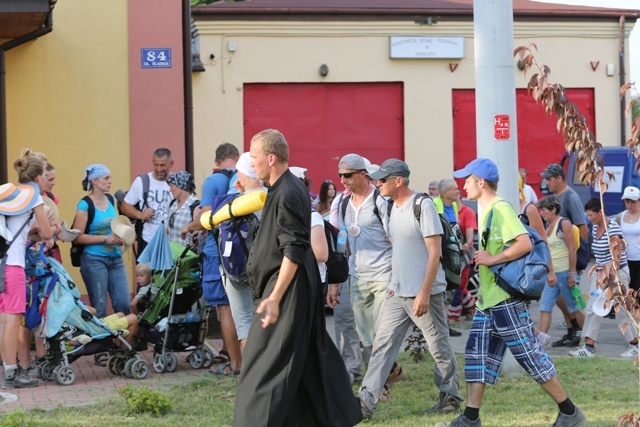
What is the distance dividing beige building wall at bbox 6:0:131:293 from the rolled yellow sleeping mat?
4.82 m

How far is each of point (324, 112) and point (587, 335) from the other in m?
14.0

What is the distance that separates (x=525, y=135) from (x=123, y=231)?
649 inches

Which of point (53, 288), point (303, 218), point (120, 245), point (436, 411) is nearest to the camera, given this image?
point (303, 218)

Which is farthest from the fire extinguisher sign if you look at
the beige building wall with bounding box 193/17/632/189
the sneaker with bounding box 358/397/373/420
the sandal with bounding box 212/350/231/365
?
the beige building wall with bounding box 193/17/632/189

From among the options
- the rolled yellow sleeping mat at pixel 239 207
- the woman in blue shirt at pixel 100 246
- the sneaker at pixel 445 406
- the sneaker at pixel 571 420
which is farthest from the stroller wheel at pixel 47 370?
the sneaker at pixel 571 420

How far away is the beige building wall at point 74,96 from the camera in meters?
13.1

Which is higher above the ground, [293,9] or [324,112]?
[293,9]

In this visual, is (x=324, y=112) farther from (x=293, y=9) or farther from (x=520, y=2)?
(x=520, y=2)

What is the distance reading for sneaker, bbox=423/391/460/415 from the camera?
811 cm

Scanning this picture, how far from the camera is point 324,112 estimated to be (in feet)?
79.7

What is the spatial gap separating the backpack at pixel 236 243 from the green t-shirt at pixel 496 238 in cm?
197

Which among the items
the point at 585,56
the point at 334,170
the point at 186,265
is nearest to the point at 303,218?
the point at 186,265

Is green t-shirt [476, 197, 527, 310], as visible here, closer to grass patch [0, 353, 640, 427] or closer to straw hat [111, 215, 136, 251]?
grass patch [0, 353, 640, 427]

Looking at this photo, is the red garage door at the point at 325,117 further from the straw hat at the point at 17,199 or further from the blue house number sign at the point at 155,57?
the straw hat at the point at 17,199
